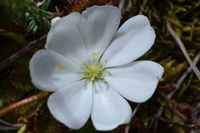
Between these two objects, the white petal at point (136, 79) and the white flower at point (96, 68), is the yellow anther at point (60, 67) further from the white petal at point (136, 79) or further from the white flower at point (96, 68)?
the white petal at point (136, 79)

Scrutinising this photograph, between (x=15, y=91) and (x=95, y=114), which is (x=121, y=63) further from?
(x=15, y=91)

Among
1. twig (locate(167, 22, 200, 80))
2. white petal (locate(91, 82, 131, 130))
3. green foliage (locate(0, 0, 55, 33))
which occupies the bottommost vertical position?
twig (locate(167, 22, 200, 80))

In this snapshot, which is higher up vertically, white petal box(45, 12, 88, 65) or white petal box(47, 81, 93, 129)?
white petal box(45, 12, 88, 65)

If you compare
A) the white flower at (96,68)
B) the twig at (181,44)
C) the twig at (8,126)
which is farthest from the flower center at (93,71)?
the twig at (181,44)

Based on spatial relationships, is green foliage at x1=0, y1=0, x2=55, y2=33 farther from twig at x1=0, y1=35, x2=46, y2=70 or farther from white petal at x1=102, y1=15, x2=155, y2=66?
white petal at x1=102, y1=15, x2=155, y2=66

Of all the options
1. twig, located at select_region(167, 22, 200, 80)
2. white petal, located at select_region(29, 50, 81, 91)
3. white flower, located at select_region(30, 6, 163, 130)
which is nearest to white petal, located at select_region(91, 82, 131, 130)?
white flower, located at select_region(30, 6, 163, 130)

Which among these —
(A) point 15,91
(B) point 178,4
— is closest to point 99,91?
(A) point 15,91

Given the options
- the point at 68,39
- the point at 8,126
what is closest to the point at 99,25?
the point at 68,39
